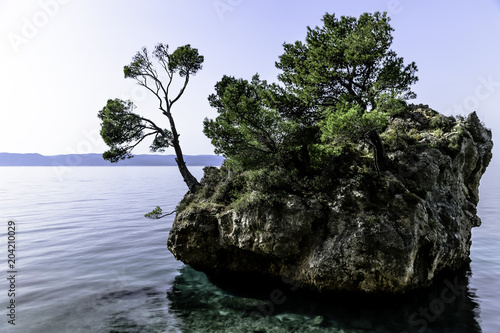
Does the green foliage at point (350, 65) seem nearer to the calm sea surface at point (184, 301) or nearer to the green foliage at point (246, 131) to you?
the green foliage at point (246, 131)

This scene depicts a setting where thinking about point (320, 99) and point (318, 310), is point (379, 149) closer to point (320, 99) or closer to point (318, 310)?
point (320, 99)

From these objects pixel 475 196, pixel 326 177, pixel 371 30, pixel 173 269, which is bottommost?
pixel 173 269

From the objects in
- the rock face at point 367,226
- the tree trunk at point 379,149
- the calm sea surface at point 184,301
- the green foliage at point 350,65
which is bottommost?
the calm sea surface at point 184,301

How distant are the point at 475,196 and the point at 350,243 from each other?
1355 centimetres

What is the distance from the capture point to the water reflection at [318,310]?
11930mm

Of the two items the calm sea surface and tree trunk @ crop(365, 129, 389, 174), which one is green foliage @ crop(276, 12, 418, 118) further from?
the calm sea surface

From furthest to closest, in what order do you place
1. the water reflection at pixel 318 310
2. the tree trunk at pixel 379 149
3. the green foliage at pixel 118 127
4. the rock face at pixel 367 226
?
1. the green foliage at pixel 118 127
2. the tree trunk at pixel 379 149
3. the rock face at pixel 367 226
4. the water reflection at pixel 318 310

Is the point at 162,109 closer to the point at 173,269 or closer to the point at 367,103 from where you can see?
the point at 173,269

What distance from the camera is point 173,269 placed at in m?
20.3

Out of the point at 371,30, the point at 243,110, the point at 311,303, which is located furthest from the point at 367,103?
the point at 311,303

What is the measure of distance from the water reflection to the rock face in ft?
2.19

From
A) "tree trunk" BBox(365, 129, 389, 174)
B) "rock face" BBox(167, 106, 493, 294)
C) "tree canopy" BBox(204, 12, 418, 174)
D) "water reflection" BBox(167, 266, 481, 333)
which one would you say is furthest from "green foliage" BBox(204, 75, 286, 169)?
"water reflection" BBox(167, 266, 481, 333)

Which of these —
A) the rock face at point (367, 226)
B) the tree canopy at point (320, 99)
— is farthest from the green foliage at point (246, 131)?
the rock face at point (367, 226)

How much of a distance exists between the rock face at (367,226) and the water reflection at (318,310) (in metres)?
0.67
